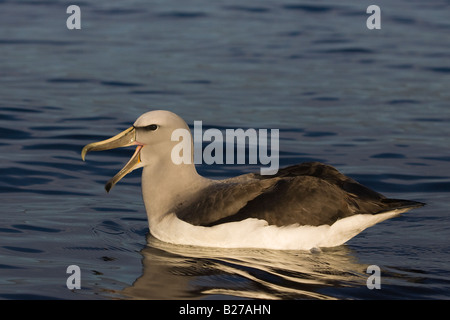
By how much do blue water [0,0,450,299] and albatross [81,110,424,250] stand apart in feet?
0.55

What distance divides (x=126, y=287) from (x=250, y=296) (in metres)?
1.12

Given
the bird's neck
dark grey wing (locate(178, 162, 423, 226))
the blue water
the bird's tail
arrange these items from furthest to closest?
the bird's neck → the bird's tail → dark grey wing (locate(178, 162, 423, 226)) → the blue water

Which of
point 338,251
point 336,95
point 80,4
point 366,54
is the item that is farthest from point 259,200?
point 80,4

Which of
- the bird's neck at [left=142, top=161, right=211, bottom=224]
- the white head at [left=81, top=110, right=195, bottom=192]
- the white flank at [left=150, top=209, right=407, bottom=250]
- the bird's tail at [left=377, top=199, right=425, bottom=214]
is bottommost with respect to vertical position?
the white flank at [left=150, top=209, right=407, bottom=250]

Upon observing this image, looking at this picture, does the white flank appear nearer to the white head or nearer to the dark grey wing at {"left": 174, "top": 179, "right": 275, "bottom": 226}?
the dark grey wing at {"left": 174, "top": 179, "right": 275, "bottom": 226}

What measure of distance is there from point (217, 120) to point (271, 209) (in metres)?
5.84

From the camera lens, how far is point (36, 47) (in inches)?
766

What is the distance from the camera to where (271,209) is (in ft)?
29.4

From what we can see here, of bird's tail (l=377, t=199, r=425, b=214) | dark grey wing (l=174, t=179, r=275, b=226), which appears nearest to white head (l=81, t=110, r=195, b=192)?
dark grey wing (l=174, t=179, r=275, b=226)

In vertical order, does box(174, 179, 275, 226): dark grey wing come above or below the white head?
below

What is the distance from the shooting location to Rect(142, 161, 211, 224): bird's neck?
374 inches

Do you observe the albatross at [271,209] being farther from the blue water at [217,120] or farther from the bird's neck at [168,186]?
the blue water at [217,120]
